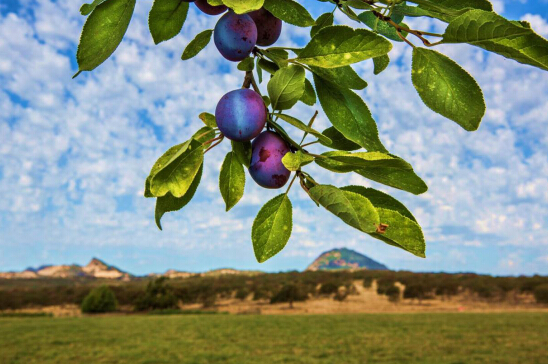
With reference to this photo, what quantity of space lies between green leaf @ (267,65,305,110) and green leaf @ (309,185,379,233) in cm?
15

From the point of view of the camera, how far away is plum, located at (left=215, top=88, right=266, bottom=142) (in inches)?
24.4

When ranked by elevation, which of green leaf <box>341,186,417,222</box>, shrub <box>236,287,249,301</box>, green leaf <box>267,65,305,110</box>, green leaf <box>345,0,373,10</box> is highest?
green leaf <box>345,0,373,10</box>

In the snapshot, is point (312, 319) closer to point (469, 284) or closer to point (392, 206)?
point (469, 284)

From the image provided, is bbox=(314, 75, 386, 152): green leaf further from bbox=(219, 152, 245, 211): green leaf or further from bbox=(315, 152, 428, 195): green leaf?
bbox=(219, 152, 245, 211): green leaf

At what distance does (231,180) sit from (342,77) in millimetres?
229

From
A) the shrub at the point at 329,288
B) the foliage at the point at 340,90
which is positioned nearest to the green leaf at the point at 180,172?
the foliage at the point at 340,90

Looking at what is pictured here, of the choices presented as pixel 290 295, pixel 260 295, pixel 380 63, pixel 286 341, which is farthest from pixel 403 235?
pixel 260 295

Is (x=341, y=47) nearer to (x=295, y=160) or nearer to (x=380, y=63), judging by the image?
(x=295, y=160)

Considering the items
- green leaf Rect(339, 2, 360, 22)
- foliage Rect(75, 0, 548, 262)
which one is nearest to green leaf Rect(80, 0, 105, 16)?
foliage Rect(75, 0, 548, 262)

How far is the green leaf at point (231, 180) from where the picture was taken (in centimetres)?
72

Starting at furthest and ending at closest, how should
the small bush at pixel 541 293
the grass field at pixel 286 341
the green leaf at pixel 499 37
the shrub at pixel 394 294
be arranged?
the shrub at pixel 394 294 → the small bush at pixel 541 293 → the grass field at pixel 286 341 → the green leaf at pixel 499 37

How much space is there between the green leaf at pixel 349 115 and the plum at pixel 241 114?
0.29 feet

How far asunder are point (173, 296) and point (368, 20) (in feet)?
128

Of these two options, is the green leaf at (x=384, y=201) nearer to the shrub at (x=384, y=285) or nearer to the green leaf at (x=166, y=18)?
the green leaf at (x=166, y=18)
